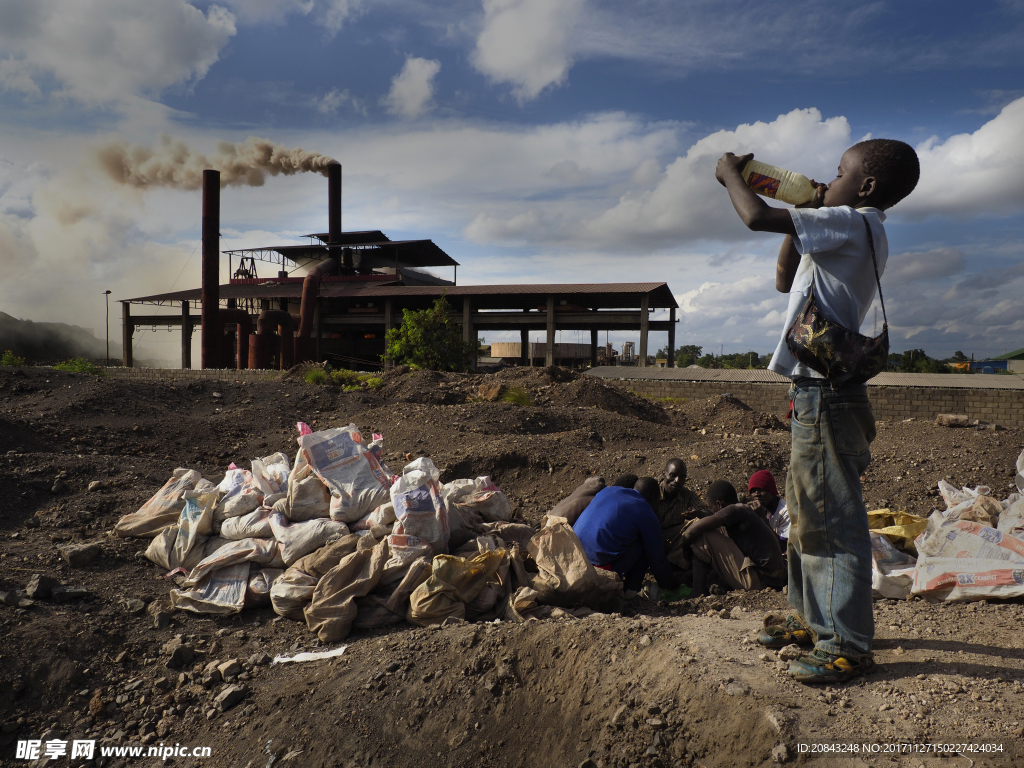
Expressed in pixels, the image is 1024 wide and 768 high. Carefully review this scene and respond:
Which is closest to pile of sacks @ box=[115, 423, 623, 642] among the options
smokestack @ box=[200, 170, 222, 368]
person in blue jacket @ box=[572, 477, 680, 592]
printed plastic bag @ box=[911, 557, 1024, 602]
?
person in blue jacket @ box=[572, 477, 680, 592]

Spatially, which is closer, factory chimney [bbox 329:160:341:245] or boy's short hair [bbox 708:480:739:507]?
boy's short hair [bbox 708:480:739:507]

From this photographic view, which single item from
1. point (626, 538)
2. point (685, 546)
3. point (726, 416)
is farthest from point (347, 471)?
point (726, 416)

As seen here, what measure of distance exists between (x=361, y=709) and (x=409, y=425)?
6.79 meters

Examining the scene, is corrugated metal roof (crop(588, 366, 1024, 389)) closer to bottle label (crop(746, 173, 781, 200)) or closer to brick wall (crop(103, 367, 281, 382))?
brick wall (crop(103, 367, 281, 382))

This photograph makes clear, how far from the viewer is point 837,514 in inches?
76.5

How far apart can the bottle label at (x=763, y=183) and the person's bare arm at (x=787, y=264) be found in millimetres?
187

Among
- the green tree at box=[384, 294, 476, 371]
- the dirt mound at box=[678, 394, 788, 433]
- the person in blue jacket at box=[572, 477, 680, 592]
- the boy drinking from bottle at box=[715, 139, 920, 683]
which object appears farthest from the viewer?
the green tree at box=[384, 294, 476, 371]

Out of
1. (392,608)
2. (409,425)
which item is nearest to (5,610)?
(392,608)

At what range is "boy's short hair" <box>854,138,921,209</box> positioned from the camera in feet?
6.44

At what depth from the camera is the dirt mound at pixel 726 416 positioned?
10594mm

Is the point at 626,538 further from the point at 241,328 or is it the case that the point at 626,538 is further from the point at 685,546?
the point at 241,328

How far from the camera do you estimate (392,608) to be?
124 inches

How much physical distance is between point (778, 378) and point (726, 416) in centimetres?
552

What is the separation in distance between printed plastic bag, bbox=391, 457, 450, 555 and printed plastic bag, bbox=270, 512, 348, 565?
0.39 m
